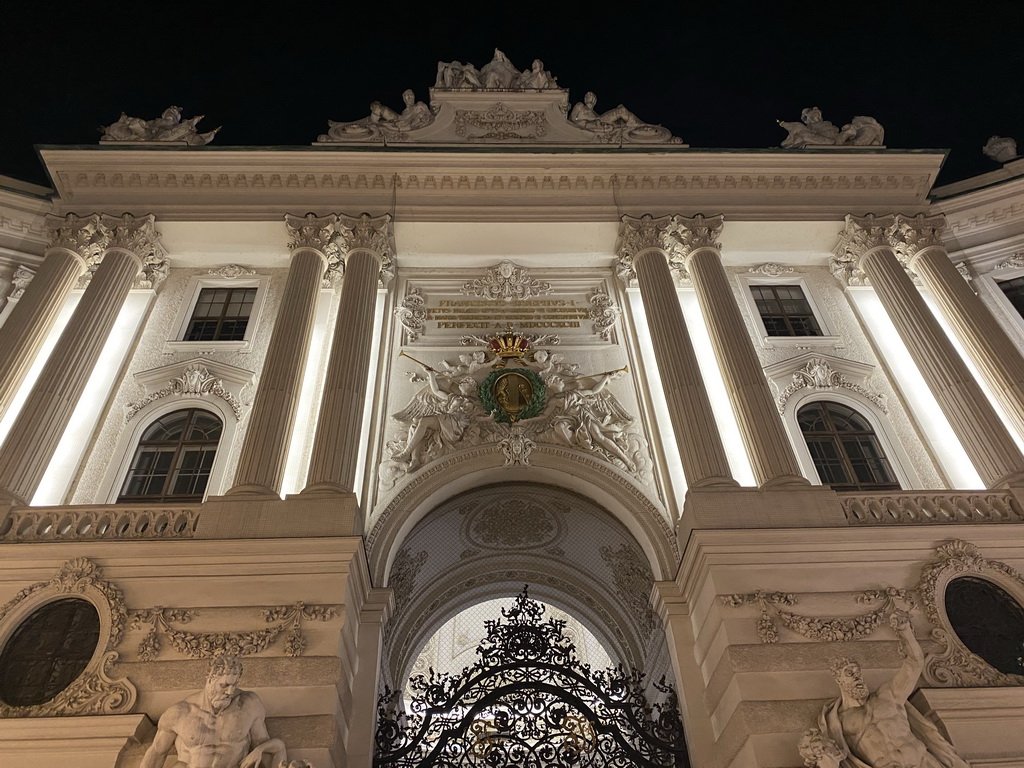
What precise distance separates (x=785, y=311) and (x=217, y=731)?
12.8 m

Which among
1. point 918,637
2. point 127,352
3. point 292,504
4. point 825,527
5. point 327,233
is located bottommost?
point 918,637

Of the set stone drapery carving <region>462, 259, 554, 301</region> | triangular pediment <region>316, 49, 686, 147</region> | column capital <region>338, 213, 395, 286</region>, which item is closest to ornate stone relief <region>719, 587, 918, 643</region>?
stone drapery carving <region>462, 259, 554, 301</region>

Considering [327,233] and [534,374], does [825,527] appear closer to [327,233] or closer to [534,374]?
[534,374]

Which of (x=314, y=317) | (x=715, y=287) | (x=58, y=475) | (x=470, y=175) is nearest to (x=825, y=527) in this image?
(x=715, y=287)

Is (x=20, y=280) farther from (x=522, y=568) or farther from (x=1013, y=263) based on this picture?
(x=1013, y=263)

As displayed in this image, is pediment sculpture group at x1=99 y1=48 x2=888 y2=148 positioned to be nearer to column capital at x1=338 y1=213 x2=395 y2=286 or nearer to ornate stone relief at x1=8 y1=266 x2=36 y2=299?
column capital at x1=338 y1=213 x2=395 y2=286

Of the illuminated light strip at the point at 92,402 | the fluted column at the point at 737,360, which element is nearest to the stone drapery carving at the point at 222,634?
the illuminated light strip at the point at 92,402

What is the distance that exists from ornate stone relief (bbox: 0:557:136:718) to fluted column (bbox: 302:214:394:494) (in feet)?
9.00

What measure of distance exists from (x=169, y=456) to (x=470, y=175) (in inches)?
321

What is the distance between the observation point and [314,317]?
44.9 feet

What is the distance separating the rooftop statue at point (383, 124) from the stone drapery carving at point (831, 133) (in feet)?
26.9

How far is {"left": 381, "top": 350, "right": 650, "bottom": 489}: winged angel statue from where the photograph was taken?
12.5 metres

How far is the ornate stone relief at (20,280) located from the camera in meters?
15.1

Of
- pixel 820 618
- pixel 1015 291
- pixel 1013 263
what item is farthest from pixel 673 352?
pixel 1013 263
